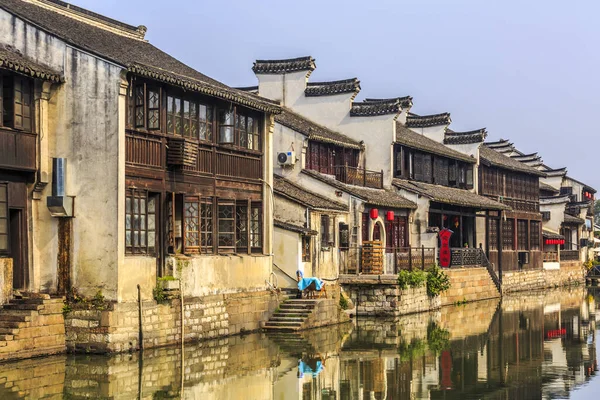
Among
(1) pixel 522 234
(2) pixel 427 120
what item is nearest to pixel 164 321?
(2) pixel 427 120

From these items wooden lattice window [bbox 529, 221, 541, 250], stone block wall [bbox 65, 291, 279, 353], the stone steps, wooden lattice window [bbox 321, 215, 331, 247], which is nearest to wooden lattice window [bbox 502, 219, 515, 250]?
wooden lattice window [bbox 529, 221, 541, 250]

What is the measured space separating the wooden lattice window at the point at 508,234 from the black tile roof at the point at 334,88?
606 inches

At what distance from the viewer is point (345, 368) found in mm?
21406

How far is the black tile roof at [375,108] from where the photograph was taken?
39.6 m

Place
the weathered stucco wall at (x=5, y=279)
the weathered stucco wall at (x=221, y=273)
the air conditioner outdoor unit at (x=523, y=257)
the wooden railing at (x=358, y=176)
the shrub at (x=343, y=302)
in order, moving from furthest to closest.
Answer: the air conditioner outdoor unit at (x=523, y=257), the wooden railing at (x=358, y=176), the shrub at (x=343, y=302), the weathered stucco wall at (x=221, y=273), the weathered stucco wall at (x=5, y=279)

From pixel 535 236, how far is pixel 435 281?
838 inches

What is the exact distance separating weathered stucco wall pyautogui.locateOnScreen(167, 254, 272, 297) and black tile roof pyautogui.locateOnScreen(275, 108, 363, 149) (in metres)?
7.46

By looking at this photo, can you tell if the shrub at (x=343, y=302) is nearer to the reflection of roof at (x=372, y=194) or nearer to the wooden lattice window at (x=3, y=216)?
the reflection of roof at (x=372, y=194)

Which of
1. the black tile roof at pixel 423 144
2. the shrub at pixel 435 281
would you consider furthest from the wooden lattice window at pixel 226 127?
the black tile roof at pixel 423 144

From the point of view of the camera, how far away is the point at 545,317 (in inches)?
1417

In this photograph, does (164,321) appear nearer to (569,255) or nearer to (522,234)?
(522,234)

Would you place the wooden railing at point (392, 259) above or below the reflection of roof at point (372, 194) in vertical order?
below

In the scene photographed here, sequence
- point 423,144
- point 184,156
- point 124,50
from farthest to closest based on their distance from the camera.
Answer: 1. point 423,144
2. point 124,50
3. point 184,156

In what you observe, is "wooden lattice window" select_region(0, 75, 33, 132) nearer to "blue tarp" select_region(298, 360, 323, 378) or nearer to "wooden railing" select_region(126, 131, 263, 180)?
"wooden railing" select_region(126, 131, 263, 180)
